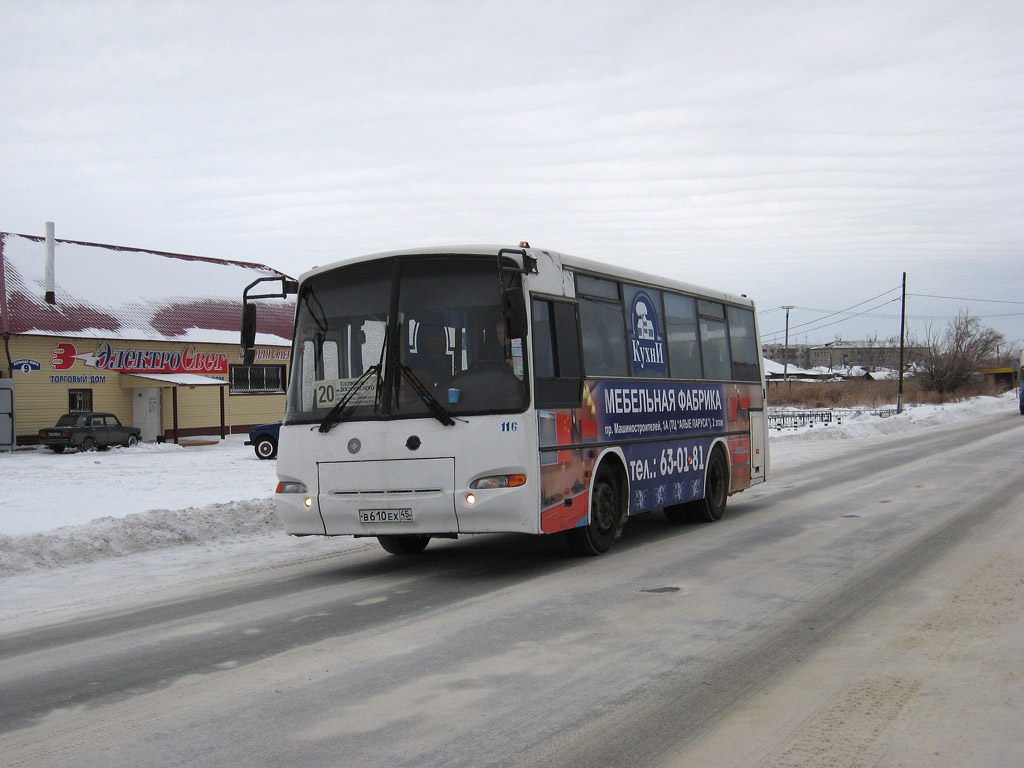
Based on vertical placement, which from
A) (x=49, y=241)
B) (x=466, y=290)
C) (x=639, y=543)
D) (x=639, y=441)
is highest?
(x=49, y=241)

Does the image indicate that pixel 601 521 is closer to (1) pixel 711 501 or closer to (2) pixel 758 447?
(1) pixel 711 501

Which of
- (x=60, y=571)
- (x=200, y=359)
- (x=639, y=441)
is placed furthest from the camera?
(x=200, y=359)

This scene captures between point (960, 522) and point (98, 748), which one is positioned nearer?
point (98, 748)

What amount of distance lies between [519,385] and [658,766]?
5100 mm

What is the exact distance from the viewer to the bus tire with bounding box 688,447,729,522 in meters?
13.6

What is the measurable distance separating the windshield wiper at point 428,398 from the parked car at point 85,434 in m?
29.4

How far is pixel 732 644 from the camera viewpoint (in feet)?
21.2

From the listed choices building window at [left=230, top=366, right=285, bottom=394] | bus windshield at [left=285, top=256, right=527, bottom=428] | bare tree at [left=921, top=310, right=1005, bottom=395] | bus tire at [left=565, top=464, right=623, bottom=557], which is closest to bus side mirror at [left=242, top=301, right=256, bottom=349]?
bus windshield at [left=285, top=256, right=527, bottom=428]

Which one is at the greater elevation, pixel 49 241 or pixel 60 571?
pixel 49 241

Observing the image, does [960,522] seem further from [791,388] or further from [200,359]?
[791,388]

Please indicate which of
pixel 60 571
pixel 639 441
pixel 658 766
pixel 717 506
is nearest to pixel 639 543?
pixel 639 441

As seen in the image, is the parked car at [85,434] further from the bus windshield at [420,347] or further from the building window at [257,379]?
the bus windshield at [420,347]

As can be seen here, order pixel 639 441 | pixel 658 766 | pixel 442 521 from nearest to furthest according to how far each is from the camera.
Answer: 1. pixel 658 766
2. pixel 442 521
3. pixel 639 441

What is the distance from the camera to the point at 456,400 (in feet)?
29.9
